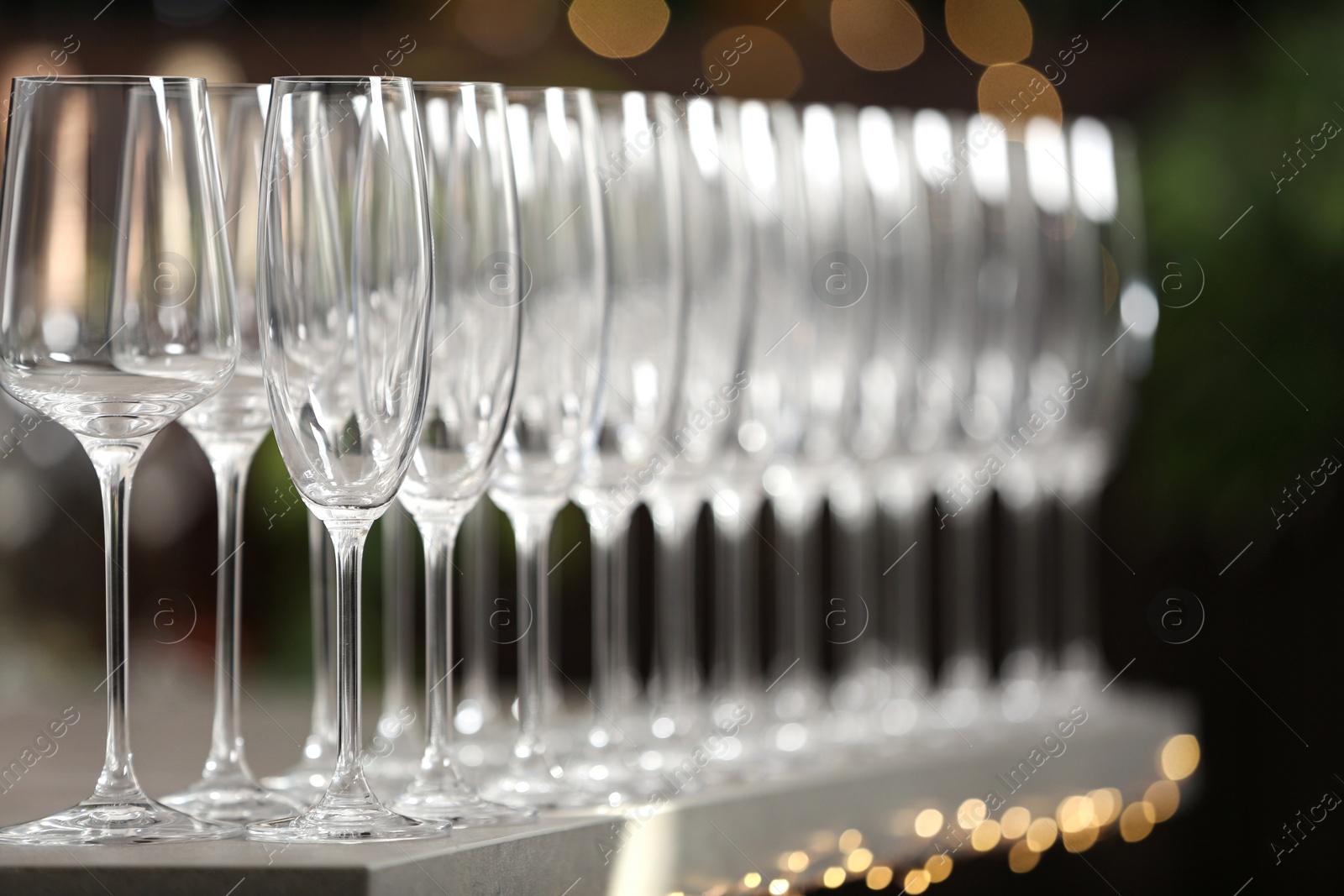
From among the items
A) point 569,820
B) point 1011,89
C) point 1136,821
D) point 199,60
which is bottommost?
point 1136,821

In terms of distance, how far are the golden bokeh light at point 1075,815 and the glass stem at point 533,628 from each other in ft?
1.38

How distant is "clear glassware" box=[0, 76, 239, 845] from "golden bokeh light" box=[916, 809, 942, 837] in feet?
1.52

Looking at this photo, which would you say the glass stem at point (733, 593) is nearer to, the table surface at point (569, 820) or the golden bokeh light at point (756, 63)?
the table surface at point (569, 820)

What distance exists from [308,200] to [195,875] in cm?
28

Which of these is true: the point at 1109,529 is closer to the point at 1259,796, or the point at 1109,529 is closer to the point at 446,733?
the point at 1259,796

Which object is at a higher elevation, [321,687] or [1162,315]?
[1162,315]

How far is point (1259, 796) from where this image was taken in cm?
275

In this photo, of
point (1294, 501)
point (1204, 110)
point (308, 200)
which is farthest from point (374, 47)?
point (308, 200)

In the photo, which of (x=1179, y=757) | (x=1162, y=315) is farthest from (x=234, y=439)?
(x=1162, y=315)

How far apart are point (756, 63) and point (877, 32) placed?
0.74 feet

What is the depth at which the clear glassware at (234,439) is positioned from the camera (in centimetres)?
88

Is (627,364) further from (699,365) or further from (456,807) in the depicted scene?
(456,807)

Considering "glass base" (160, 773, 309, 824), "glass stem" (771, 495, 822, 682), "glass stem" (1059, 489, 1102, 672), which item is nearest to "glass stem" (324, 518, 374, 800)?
"glass base" (160, 773, 309, 824)

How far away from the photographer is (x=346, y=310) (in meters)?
0.72
